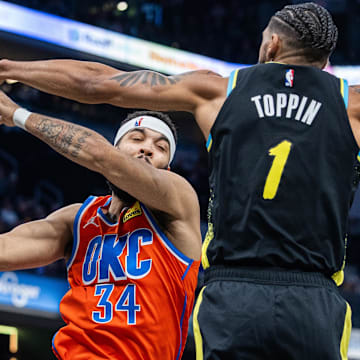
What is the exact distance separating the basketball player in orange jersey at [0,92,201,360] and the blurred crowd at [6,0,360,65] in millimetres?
10174

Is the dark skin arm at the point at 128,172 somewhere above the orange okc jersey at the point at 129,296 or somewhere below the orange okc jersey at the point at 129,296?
above

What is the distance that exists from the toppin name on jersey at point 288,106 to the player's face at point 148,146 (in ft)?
4.08

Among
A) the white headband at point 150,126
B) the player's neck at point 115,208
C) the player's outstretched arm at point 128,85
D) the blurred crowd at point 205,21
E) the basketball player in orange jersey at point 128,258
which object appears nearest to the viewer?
the player's outstretched arm at point 128,85

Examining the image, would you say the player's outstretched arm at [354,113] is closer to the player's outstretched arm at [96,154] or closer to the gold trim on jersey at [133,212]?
the player's outstretched arm at [96,154]

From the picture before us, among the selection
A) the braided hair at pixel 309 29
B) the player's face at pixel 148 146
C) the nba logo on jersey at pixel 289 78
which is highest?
the braided hair at pixel 309 29

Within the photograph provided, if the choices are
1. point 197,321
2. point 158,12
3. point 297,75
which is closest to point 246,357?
point 197,321

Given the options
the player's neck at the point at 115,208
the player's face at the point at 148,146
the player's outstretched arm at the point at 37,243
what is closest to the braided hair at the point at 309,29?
the player's face at the point at 148,146

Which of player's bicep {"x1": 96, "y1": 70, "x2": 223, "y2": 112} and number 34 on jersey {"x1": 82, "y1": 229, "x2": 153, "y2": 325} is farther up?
player's bicep {"x1": 96, "y1": 70, "x2": 223, "y2": 112}

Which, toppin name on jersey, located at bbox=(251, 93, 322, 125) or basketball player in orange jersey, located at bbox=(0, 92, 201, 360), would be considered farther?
basketball player in orange jersey, located at bbox=(0, 92, 201, 360)

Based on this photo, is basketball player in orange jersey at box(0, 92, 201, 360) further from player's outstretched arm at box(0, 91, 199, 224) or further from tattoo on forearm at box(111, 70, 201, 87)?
tattoo on forearm at box(111, 70, 201, 87)

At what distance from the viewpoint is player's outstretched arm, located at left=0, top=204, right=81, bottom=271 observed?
364 centimetres

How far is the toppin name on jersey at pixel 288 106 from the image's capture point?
8.05ft

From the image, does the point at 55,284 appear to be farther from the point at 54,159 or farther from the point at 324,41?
the point at 324,41

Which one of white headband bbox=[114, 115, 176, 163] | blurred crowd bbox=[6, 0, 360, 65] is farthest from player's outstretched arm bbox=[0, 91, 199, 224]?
blurred crowd bbox=[6, 0, 360, 65]
